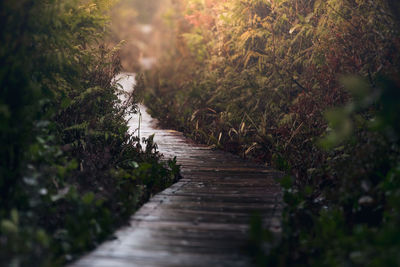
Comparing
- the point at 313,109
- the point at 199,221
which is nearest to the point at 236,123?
the point at 313,109

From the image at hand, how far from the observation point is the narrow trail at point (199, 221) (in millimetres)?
3318

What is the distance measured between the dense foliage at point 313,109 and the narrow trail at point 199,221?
31cm

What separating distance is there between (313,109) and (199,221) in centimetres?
370

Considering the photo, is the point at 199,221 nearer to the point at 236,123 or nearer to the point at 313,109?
the point at 313,109

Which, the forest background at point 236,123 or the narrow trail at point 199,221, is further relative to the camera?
the forest background at point 236,123

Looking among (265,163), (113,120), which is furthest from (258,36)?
(113,120)

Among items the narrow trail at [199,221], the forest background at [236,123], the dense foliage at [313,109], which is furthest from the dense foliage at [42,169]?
the dense foliage at [313,109]

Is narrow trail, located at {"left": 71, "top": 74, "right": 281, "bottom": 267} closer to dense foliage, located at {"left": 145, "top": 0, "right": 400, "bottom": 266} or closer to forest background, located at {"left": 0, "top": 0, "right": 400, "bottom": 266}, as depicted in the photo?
forest background, located at {"left": 0, "top": 0, "right": 400, "bottom": 266}

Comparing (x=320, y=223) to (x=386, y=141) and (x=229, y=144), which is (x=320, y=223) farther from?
(x=229, y=144)

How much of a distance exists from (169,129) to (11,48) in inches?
370

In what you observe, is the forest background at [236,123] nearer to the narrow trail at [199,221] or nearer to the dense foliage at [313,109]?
the dense foliage at [313,109]

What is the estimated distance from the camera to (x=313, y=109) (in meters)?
7.37

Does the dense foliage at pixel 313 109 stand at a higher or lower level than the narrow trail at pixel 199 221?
higher

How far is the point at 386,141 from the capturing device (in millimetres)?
4543
